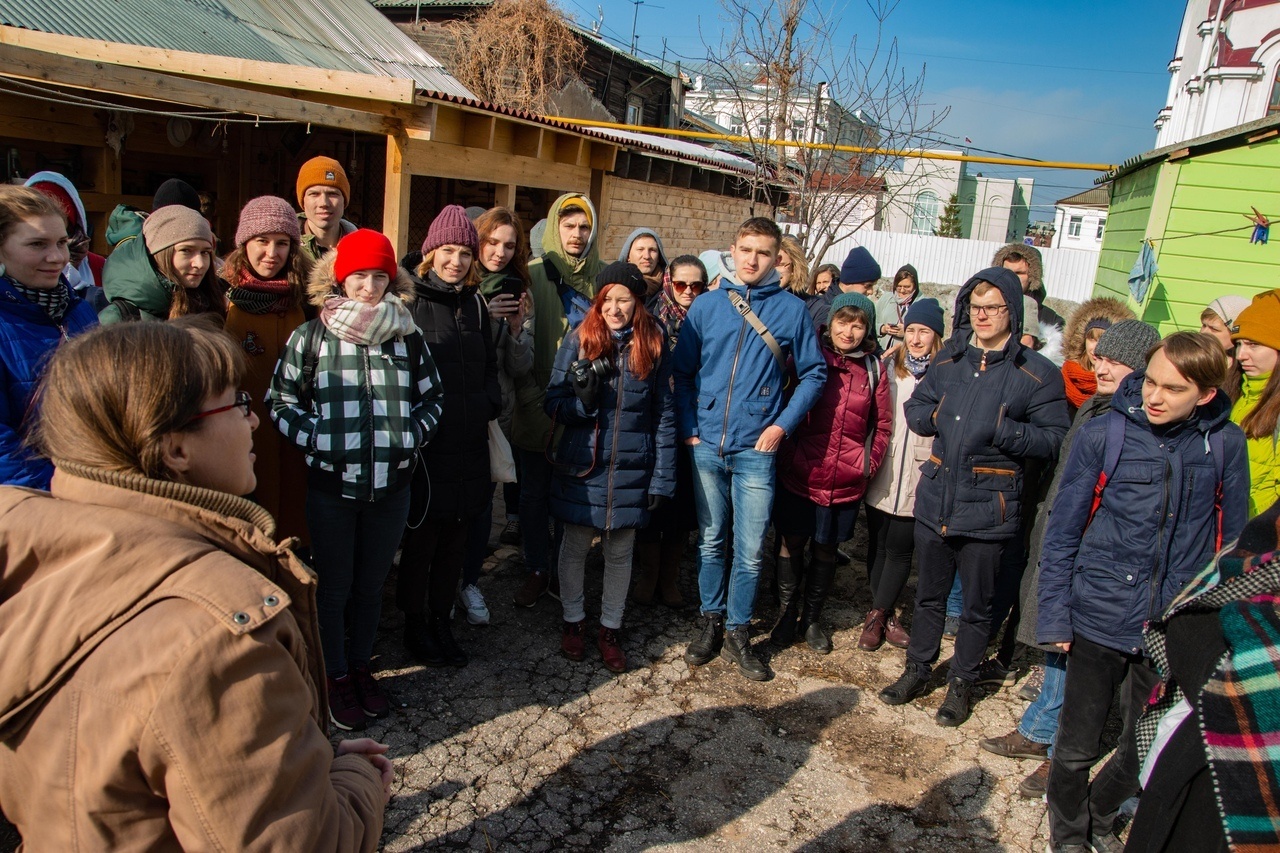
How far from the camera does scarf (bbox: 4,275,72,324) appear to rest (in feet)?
8.98

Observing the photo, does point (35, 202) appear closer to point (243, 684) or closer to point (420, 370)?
point (420, 370)

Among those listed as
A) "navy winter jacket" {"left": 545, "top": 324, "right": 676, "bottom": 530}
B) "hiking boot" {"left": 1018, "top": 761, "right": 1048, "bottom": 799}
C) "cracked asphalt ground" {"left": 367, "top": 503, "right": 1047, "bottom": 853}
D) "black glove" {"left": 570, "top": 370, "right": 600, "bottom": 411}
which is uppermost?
"black glove" {"left": 570, "top": 370, "right": 600, "bottom": 411}

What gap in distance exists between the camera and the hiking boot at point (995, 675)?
427 centimetres

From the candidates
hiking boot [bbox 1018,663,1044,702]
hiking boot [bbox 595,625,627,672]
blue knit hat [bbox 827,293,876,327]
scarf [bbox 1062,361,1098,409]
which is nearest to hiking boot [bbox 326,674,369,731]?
hiking boot [bbox 595,625,627,672]

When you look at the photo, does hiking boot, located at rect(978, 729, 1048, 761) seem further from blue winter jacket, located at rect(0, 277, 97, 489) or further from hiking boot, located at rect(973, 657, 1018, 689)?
blue winter jacket, located at rect(0, 277, 97, 489)

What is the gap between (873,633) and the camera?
4.54 meters

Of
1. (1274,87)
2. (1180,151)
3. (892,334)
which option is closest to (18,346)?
(892,334)

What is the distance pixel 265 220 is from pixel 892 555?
3390mm

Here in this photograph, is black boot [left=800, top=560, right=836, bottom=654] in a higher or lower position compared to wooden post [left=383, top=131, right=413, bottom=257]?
lower

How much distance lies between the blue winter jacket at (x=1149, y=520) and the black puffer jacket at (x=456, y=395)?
249 centimetres

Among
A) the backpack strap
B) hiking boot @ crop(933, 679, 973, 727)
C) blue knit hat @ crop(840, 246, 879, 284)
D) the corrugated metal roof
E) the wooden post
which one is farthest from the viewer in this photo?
the corrugated metal roof

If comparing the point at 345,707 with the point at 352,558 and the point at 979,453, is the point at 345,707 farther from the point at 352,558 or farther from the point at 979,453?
the point at 979,453

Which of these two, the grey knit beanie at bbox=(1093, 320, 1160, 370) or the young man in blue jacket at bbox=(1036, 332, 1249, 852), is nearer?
the young man in blue jacket at bbox=(1036, 332, 1249, 852)

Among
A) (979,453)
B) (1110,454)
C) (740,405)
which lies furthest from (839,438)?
(1110,454)
